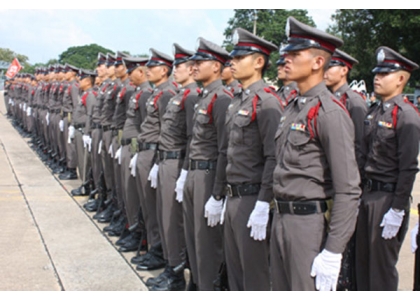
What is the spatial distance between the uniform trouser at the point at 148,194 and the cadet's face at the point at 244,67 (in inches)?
82.9

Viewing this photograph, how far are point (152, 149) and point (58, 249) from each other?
1.56 metres

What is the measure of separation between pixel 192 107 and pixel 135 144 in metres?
1.40

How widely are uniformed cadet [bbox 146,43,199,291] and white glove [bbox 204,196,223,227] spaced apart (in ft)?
2.59

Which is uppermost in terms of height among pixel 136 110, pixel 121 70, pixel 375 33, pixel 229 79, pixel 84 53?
pixel 84 53

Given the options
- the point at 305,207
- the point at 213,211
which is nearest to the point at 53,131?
the point at 213,211

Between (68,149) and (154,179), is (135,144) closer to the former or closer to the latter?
(154,179)

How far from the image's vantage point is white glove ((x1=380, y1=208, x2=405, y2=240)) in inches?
155

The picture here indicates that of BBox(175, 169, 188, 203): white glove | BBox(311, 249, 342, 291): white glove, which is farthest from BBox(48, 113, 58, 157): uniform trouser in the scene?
BBox(311, 249, 342, 291): white glove

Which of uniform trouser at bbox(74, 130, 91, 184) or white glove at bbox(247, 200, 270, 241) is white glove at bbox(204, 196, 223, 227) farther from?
uniform trouser at bbox(74, 130, 91, 184)

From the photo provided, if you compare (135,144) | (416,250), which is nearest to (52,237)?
(135,144)

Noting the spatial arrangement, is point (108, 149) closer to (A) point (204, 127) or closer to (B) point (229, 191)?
(A) point (204, 127)

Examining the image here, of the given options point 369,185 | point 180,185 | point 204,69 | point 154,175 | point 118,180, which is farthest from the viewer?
point 118,180

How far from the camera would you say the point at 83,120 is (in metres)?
9.42

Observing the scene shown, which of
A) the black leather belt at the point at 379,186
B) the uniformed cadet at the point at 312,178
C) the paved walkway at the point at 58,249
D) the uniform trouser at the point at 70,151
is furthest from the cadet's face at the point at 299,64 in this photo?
the uniform trouser at the point at 70,151
